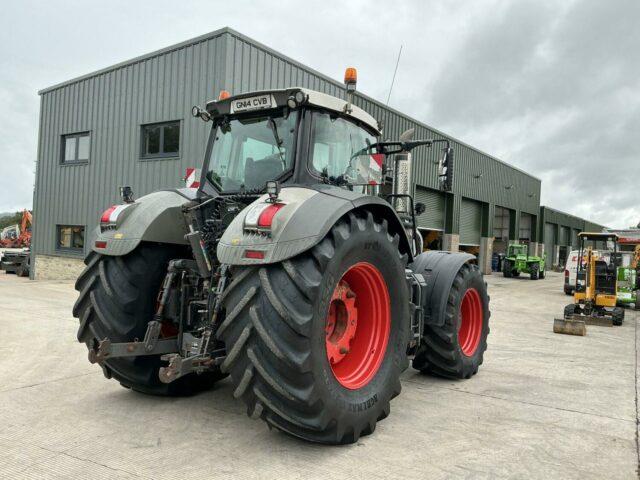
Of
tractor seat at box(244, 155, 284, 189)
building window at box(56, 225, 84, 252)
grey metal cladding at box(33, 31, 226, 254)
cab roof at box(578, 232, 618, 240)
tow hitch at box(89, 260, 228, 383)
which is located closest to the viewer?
tow hitch at box(89, 260, 228, 383)

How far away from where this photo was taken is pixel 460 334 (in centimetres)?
575

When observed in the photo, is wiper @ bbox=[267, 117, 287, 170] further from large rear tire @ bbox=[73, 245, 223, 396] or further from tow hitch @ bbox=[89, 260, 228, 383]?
large rear tire @ bbox=[73, 245, 223, 396]

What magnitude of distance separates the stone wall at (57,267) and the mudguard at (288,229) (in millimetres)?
15097

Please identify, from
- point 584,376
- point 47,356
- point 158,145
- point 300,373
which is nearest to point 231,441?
point 300,373

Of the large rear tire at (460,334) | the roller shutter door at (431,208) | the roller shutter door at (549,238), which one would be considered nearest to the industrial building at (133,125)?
the roller shutter door at (431,208)

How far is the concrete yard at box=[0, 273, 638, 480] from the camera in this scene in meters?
3.07

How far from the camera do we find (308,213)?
126 inches

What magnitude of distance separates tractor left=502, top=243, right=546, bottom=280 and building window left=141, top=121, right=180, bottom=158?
2097 cm

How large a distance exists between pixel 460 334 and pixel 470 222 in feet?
80.5

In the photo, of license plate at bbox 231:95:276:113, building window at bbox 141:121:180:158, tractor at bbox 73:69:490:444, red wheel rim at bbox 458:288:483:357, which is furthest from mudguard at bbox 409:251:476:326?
building window at bbox 141:121:180:158

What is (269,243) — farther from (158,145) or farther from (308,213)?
(158,145)

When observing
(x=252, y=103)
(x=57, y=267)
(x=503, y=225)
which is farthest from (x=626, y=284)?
(x=503, y=225)

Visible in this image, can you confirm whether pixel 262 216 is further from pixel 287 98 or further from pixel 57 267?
pixel 57 267

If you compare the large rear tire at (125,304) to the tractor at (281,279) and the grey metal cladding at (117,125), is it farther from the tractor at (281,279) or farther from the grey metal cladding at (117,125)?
the grey metal cladding at (117,125)
